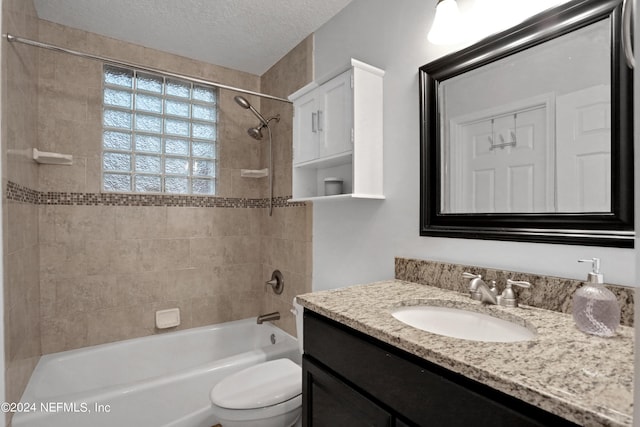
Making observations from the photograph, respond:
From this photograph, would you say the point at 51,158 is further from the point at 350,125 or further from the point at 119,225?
the point at 350,125

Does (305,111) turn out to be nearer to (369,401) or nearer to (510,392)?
(369,401)

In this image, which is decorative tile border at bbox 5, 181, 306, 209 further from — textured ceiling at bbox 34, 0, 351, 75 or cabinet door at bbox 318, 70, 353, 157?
textured ceiling at bbox 34, 0, 351, 75

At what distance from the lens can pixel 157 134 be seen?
234 cm

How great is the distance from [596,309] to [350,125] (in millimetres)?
1127

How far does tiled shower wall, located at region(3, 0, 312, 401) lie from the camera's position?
67.8 inches

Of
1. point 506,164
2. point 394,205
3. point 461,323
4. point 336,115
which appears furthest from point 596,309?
point 336,115

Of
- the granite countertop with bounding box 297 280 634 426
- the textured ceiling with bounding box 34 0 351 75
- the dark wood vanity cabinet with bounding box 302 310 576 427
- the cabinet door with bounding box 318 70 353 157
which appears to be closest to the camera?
the granite countertop with bounding box 297 280 634 426

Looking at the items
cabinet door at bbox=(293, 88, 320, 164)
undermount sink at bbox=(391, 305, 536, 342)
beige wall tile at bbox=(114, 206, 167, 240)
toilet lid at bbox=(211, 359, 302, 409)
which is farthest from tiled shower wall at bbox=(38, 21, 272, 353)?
undermount sink at bbox=(391, 305, 536, 342)

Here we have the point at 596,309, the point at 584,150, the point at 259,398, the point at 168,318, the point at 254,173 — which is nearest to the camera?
the point at 596,309

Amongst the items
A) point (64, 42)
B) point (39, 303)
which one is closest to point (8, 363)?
point (39, 303)

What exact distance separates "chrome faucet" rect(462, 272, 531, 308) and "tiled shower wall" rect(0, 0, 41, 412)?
1.78 metres

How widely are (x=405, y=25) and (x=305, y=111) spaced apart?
2.16 ft

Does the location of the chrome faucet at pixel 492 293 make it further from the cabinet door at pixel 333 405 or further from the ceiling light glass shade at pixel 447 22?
the ceiling light glass shade at pixel 447 22

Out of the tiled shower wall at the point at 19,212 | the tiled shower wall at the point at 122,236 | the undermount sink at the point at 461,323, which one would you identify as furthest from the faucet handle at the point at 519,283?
the tiled shower wall at the point at 122,236
